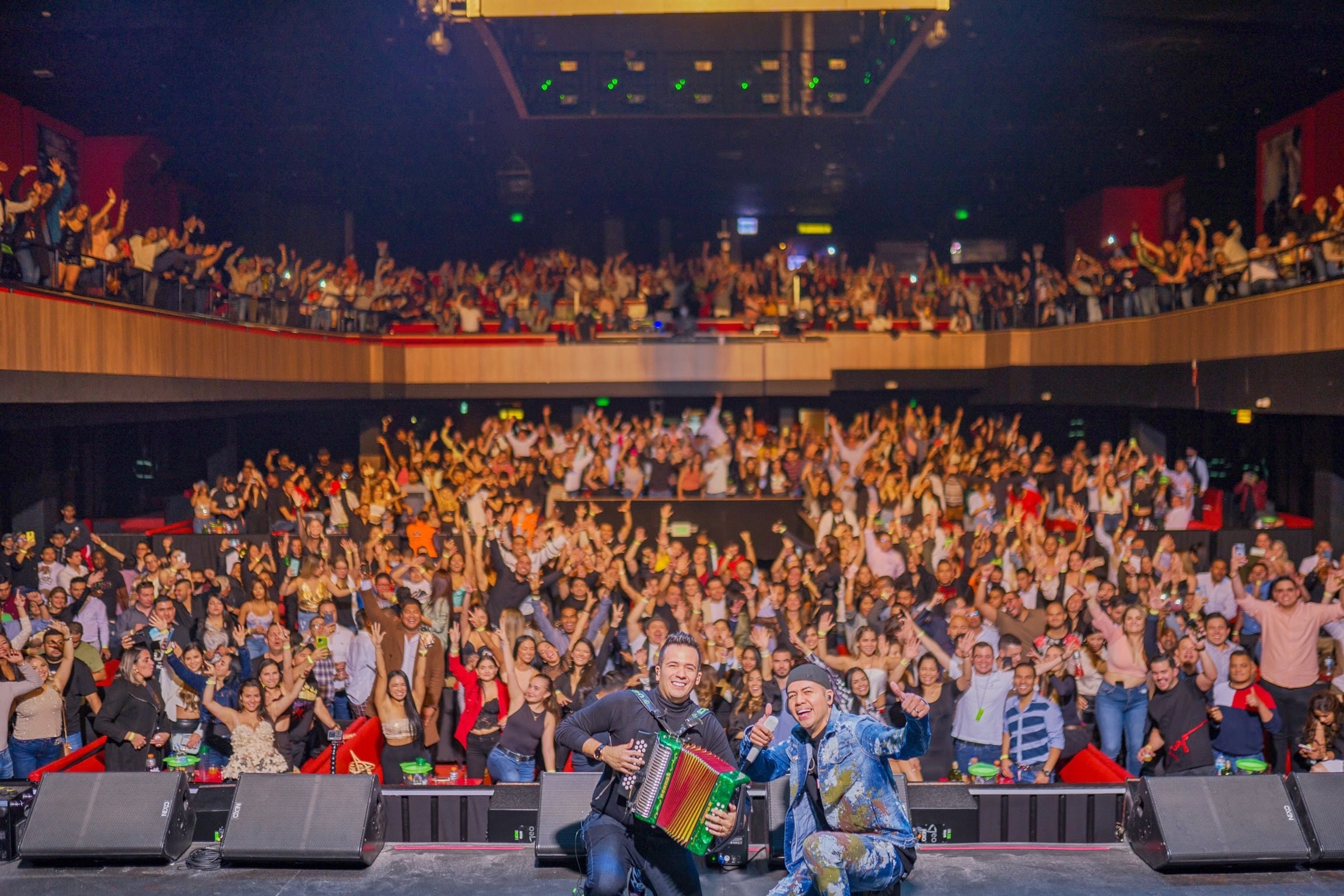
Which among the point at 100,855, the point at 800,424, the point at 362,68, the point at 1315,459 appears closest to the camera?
the point at 100,855

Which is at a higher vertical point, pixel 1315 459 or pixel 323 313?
pixel 323 313

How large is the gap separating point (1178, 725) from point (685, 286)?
14.8 meters

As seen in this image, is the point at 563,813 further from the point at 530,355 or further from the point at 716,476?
the point at 530,355

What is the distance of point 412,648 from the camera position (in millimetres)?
7676

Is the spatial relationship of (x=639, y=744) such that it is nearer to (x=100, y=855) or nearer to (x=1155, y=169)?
(x=100, y=855)

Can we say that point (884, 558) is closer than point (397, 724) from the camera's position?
No

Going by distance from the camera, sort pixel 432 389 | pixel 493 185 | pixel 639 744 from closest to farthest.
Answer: pixel 639 744 → pixel 432 389 → pixel 493 185

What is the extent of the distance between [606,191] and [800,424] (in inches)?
249

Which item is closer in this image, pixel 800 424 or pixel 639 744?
pixel 639 744

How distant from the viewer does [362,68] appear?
1514cm

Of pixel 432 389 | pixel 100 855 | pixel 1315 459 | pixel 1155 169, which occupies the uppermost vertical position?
pixel 1155 169

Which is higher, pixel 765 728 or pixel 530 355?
pixel 530 355

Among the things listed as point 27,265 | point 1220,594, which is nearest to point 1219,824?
point 1220,594

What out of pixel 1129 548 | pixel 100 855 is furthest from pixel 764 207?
pixel 100 855
